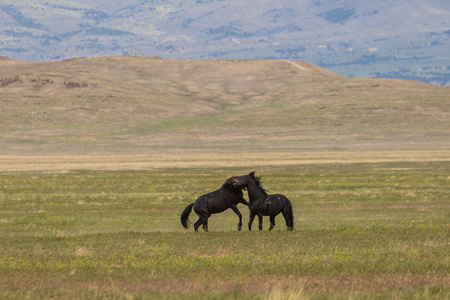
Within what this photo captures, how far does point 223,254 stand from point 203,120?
14732 cm

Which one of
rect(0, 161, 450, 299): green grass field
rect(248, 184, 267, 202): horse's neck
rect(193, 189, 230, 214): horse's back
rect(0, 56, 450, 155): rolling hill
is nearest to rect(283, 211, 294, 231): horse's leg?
rect(0, 161, 450, 299): green grass field

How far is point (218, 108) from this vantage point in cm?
18662

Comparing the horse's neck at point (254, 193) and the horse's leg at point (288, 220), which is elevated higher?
the horse's neck at point (254, 193)

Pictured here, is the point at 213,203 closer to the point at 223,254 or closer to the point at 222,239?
the point at 222,239

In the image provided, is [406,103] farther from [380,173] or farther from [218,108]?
[380,173]

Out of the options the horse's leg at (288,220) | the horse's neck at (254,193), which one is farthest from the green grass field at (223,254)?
the horse's neck at (254,193)

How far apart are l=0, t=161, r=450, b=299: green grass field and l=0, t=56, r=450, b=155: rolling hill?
75.5 meters

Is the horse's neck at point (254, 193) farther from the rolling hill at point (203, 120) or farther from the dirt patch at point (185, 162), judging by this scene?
the rolling hill at point (203, 120)

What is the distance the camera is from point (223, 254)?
58.0ft

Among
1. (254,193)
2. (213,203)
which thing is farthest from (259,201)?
(213,203)

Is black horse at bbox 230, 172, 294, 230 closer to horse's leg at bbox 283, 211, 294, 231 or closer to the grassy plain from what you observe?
horse's leg at bbox 283, 211, 294, 231

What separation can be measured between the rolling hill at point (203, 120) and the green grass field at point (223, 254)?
7552 cm

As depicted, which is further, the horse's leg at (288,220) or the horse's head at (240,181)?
the horse's leg at (288,220)

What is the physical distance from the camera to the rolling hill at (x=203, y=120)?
12156 centimetres
